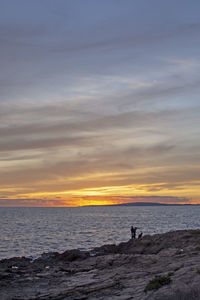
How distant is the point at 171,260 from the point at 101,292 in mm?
9080

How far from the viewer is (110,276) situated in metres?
24.0

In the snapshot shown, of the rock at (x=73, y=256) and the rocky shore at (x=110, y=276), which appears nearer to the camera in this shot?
Answer: the rocky shore at (x=110, y=276)

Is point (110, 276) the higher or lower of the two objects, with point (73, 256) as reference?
higher

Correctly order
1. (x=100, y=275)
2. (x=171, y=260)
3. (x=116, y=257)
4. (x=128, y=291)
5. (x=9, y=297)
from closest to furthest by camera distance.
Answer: (x=128, y=291) < (x=9, y=297) < (x=100, y=275) < (x=171, y=260) < (x=116, y=257)

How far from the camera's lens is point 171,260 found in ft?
88.8

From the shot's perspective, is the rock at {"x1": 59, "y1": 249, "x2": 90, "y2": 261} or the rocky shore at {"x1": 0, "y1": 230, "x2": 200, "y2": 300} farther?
the rock at {"x1": 59, "y1": 249, "x2": 90, "y2": 261}

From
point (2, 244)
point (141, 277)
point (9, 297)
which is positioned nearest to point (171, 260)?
point (141, 277)

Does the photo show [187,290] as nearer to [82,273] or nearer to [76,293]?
[76,293]

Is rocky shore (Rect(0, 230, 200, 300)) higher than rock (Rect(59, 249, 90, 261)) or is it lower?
higher

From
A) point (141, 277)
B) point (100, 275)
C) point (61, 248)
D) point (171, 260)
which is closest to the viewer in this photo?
point (141, 277)

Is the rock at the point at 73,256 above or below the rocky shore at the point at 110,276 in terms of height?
below

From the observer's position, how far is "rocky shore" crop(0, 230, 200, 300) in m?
18.5

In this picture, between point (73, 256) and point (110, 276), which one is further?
point (73, 256)

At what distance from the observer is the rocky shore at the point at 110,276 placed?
18500 millimetres
